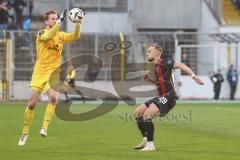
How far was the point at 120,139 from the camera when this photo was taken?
15094 millimetres

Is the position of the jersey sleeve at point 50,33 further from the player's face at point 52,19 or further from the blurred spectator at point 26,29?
the blurred spectator at point 26,29

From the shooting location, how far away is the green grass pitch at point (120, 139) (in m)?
12.0

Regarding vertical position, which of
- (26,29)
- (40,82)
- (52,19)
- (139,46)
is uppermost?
(52,19)

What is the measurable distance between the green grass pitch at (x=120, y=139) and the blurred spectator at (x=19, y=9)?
57.5 ft

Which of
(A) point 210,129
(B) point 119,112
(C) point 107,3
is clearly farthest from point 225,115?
(C) point 107,3

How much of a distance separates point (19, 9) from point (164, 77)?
2766 cm

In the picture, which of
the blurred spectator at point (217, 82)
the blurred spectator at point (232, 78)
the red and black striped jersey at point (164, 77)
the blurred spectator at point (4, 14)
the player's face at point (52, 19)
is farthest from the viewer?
the blurred spectator at point (232, 78)

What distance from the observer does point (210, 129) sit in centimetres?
1794

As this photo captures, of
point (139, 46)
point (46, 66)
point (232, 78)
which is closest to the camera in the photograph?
point (46, 66)

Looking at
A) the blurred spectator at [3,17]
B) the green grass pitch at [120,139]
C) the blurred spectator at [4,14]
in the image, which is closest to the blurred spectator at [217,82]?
the blurred spectator at [3,17]

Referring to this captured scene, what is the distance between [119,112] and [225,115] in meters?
4.01

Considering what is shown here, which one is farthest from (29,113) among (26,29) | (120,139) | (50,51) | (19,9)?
(19,9)

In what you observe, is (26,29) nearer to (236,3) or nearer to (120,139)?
(236,3)

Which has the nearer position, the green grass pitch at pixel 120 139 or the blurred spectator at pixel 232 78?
the green grass pitch at pixel 120 139
